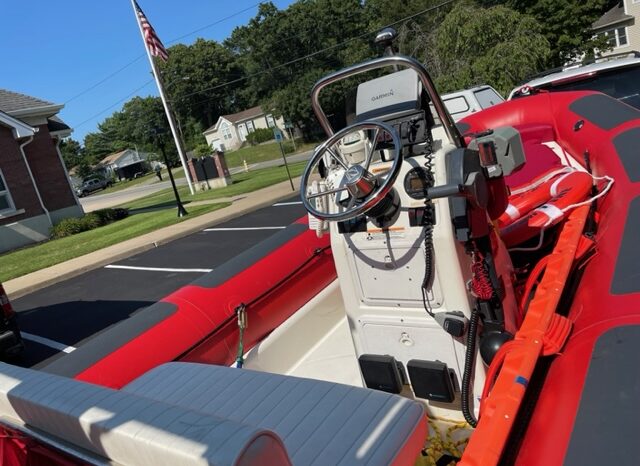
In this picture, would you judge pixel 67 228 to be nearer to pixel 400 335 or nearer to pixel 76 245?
pixel 76 245

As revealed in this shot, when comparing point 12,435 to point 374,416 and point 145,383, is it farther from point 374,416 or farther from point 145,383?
point 374,416

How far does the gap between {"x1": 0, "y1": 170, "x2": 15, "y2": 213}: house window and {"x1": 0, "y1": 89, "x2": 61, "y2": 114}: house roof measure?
8.07 ft

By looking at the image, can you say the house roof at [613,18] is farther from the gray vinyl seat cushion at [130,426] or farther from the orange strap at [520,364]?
the gray vinyl seat cushion at [130,426]

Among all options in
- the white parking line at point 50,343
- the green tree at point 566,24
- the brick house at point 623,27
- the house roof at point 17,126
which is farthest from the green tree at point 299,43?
the white parking line at point 50,343

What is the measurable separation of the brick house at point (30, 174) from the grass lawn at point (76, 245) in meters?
0.97

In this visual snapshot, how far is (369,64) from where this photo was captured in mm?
2357

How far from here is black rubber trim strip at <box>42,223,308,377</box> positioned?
2674 millimetres

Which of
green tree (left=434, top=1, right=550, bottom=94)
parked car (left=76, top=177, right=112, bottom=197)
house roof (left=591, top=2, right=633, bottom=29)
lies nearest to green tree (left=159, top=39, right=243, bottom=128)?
parked car (left=76, top=177, right=112, bottom=197)

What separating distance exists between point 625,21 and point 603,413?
40229 millimetres

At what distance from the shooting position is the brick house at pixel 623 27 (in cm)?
3362

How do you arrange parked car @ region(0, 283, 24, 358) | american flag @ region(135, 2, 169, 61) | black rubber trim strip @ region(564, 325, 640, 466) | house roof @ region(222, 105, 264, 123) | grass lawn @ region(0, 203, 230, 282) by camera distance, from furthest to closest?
1. house roof @ region(222, 105, 264, 123)
2. american flag @ region(135, 2, 169, 61)
3. grass lawn @ region(0, 203, 230, 282)
4. parked car @ region(0, 283, 24, 358)
5. black rubber trim strip @ region(564, 325, 640, 466)

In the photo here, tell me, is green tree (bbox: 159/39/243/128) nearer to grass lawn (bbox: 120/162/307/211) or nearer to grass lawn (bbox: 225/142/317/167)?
grass lawn (bbox: 225/142/317/167)

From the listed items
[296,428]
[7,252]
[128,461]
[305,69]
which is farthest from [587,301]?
[305,69]

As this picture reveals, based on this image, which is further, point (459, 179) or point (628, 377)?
point (459, 179)
